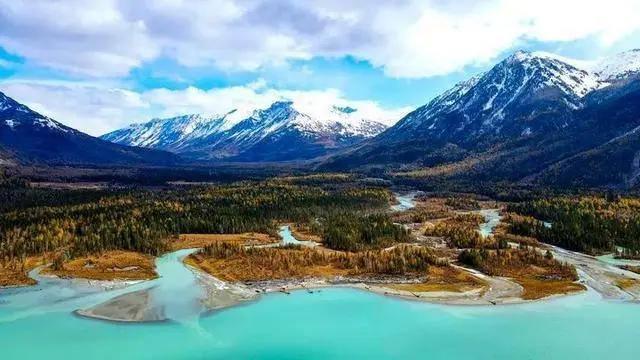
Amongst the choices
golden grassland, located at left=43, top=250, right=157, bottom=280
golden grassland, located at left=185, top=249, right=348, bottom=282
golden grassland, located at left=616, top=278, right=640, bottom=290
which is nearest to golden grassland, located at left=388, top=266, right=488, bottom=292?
golden grassland, located at left=185, top=249, right=348, bottom=282

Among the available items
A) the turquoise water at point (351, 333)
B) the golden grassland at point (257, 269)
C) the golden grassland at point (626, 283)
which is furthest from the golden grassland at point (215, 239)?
the golden grassland at point (626, 283)

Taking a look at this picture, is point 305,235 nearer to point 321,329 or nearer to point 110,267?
point 110,267

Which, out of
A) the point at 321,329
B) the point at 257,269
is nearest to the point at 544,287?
the point at 321,329

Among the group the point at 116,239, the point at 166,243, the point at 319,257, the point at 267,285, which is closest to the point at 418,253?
the point at 319,257

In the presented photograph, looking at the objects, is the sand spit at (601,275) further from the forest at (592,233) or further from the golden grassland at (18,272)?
the golden grassland at (18,272)

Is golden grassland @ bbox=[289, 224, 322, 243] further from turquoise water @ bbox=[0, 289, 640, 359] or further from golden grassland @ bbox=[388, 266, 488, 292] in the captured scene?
turquoise water @ bbox=[0, 289, 640, 359]

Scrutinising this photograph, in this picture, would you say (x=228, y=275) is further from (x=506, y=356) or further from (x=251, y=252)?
(x=506, y=356)
